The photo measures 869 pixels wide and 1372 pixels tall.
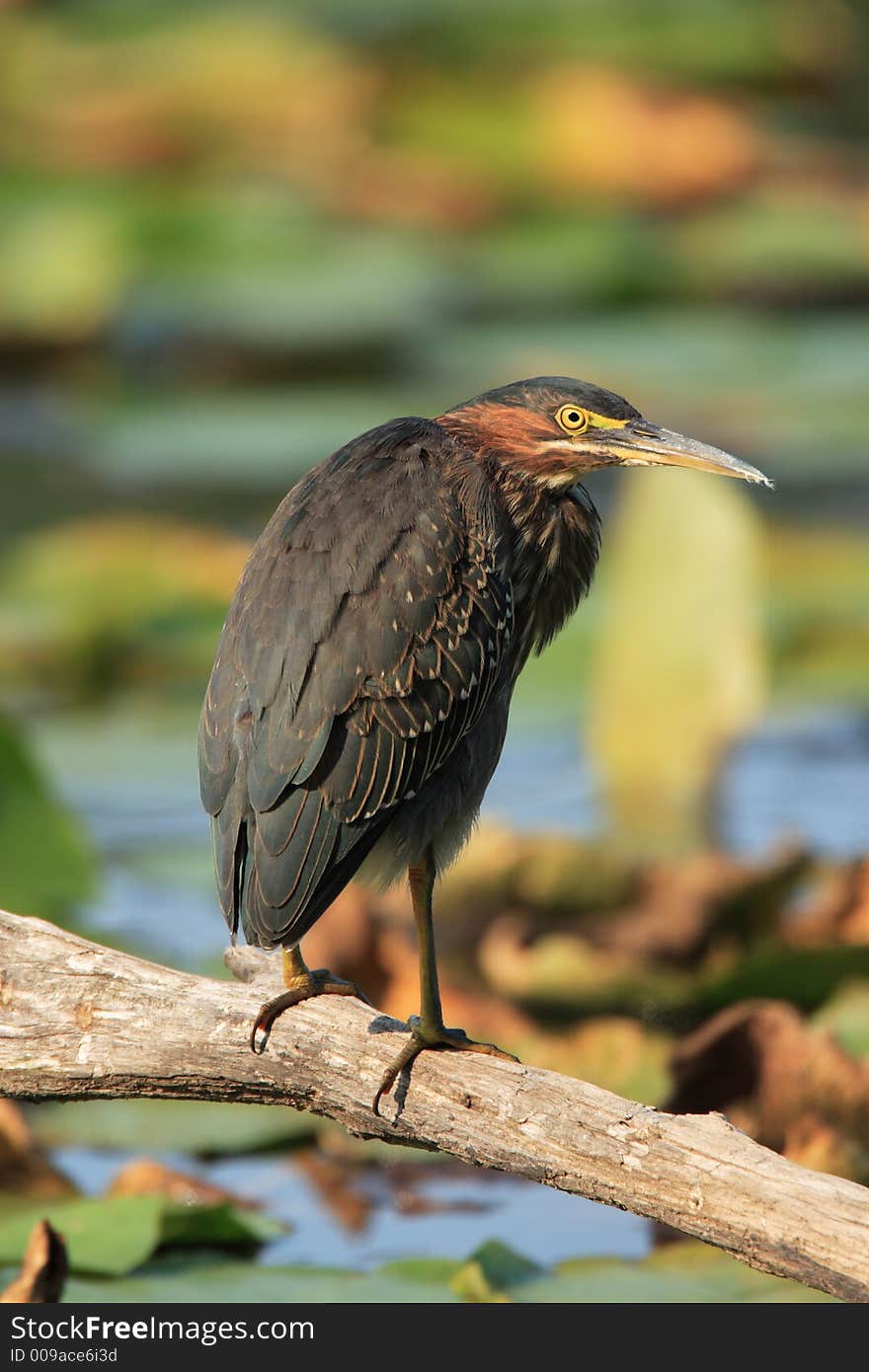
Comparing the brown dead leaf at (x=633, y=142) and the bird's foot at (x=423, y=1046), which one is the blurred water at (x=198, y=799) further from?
the brown dead leaf at (x=633, y=142)

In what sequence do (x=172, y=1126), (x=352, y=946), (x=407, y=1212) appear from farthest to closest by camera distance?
(x=352, y=946) < (x=172, y=1126) < (x=407, y=1212)

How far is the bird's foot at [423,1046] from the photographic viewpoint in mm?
3145

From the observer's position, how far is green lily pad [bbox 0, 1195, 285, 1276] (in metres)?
3.61

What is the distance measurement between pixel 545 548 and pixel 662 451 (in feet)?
0.94

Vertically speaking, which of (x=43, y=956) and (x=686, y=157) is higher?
(x=686, y=157)

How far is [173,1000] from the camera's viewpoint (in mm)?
3234

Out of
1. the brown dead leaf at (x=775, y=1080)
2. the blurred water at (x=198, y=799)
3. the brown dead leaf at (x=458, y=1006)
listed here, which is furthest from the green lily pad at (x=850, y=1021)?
the blurred water at (x=198, y=799)

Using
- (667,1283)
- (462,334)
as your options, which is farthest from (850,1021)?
(462,334)

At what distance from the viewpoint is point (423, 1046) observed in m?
3.19

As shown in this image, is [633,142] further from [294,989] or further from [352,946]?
[294,989]

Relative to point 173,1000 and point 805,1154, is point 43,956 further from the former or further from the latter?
point 805,1154
